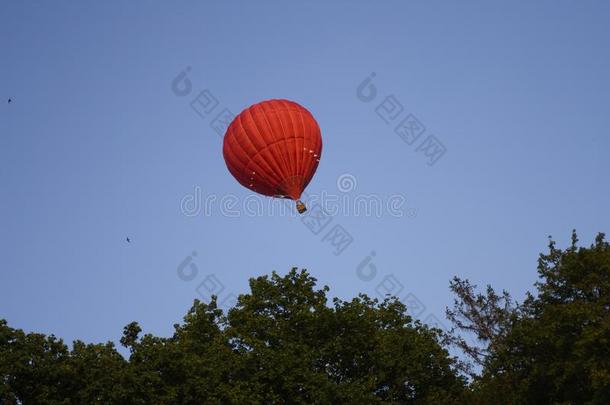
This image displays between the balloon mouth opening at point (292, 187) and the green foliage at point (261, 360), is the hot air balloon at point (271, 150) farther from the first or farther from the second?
the green foliage at point (261, 360)

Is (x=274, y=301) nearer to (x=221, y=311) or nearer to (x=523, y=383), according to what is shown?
(x=221, y=311)

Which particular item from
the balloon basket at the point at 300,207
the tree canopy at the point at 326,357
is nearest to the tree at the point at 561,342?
the tree canopy at the point at 326,357

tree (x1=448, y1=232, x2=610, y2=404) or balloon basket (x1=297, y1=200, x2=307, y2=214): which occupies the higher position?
balloon basket (x1=297, y1=200, x2=307, y2=214)

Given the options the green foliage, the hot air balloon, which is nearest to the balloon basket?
the hot air balloon

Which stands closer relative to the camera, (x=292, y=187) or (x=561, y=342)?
(x=561, y=342)

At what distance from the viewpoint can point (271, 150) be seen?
39625mm

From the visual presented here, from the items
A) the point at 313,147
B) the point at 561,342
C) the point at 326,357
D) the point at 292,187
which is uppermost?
the point at 313,147

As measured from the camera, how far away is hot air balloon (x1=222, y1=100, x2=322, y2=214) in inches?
1563

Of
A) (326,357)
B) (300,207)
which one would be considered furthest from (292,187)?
(326,357)

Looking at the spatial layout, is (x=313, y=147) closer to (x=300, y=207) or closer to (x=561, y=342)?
(x=300, y=207)

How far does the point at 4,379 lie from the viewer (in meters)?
31.6

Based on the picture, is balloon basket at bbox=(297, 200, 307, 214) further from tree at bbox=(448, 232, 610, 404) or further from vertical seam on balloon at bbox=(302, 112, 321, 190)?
tree at bbox=(448, 232, 610, 404)

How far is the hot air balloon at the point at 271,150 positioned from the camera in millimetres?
39688

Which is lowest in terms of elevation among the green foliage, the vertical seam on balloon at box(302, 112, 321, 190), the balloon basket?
the green foliage
